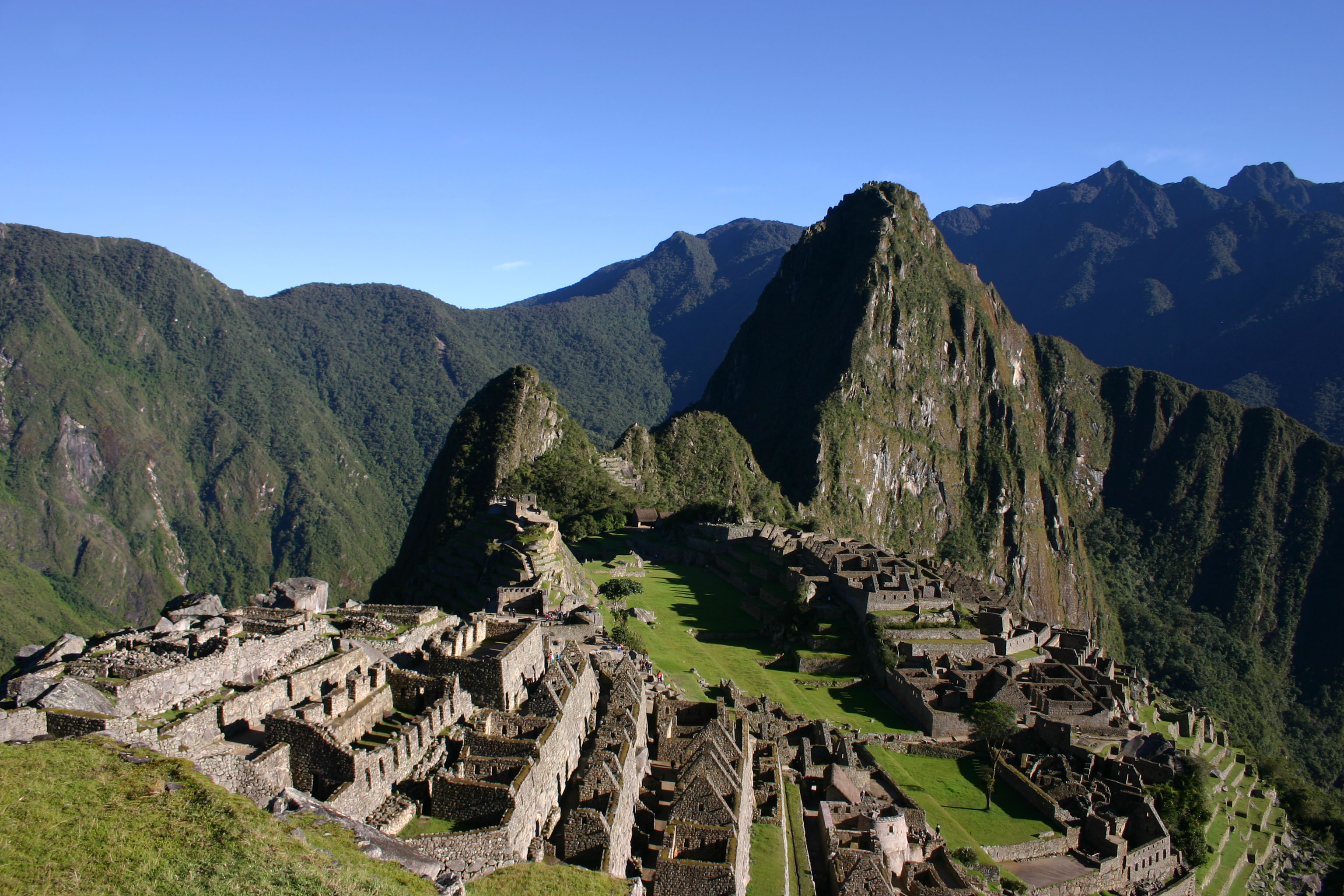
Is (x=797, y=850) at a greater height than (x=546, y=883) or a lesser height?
lesser

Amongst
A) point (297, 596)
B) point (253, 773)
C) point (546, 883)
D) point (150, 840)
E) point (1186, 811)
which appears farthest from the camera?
point (1186, 811)

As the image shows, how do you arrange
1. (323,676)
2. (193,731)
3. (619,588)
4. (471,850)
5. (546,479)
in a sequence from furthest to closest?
(546,479)
(619,588)
(323,676)
(193,731)
(471,850)

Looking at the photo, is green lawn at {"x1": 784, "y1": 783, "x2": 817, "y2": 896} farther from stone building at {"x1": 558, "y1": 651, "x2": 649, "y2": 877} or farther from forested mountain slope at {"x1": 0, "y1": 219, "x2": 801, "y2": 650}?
forested mountain slope at {"x1": 0, "y1": 219, "x2": 801, "y2": 650}

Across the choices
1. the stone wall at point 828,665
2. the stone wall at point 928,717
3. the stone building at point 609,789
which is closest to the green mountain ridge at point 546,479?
the stone wall at point 828,665

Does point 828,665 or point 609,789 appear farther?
point 828,665

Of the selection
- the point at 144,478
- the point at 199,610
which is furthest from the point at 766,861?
the point at 144,478

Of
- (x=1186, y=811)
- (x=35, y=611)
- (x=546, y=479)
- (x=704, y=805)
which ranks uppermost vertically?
(x=546, y=479)

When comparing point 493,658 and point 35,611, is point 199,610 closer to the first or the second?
point 493,658

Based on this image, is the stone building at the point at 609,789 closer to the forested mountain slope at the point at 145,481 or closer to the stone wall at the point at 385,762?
the stone wall at the point at 385,762
